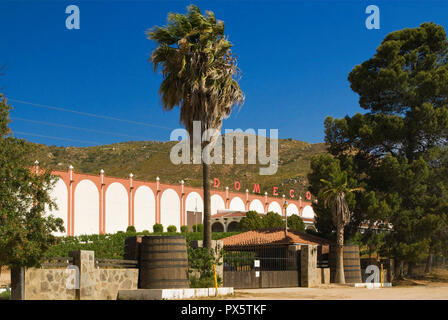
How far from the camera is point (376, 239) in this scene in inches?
1533

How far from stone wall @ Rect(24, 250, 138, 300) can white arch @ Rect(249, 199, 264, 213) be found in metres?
57.4

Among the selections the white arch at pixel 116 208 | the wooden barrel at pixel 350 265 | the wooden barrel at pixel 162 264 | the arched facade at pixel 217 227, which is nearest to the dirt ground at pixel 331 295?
the wooden barrel at pixel 350 265

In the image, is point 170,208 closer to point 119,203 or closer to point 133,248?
point 119,203

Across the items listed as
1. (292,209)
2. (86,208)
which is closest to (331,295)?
(86,208)

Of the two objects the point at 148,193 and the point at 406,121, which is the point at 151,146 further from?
the point at 406,121

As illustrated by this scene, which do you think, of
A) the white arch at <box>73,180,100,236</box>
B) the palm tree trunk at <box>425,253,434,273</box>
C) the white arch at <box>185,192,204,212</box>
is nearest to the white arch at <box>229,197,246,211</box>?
the white arch at <box>185,192,204,212</box>

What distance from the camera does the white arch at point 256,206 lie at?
78.1 m

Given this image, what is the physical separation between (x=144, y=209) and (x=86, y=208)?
8.23m

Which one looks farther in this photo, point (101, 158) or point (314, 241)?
point (101, 158)

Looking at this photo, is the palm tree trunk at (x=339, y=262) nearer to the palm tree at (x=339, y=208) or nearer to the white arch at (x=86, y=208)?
the palm tree at (x=339, y=208)

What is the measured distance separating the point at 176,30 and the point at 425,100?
20244mm

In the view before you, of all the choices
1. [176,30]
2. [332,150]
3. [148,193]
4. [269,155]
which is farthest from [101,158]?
[176,30]

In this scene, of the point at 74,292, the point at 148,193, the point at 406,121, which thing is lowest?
the point at 74,292
